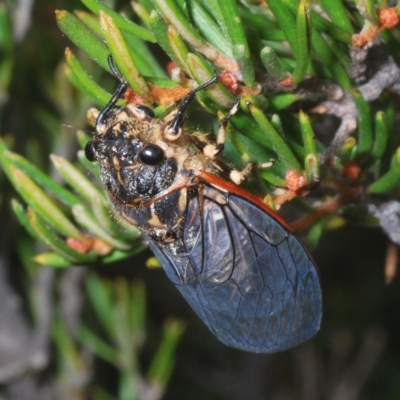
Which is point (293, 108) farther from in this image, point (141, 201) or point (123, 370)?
point (123, 370)

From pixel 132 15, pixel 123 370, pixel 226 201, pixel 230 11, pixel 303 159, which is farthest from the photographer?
pixel 123 370

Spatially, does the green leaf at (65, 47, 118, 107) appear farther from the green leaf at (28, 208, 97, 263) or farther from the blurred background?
the blurred background

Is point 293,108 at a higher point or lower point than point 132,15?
lower

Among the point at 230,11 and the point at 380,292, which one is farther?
the point at 380,292

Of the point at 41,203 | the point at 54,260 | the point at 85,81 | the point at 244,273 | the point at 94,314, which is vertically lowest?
the point at 94,314

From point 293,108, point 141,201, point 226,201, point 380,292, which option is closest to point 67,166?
point 141,201

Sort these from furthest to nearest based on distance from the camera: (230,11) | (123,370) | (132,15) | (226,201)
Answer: (123,370)
(132,15)
(226,201)
(230,11)

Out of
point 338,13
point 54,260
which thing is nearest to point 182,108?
point 338,13

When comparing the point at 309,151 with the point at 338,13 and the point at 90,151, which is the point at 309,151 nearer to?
the point at 338,13
